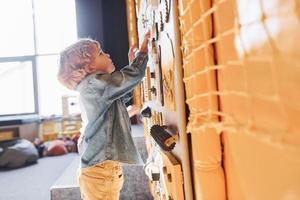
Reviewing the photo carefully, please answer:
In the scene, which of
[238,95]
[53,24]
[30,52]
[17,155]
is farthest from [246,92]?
[30,52]

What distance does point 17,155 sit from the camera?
376 cm

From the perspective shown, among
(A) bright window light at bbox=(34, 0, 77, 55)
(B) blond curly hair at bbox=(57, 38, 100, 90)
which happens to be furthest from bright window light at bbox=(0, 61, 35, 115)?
(B) blond curly hair at bbox=(57, 38, 100, 90)

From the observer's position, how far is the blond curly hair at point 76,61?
4.01ft

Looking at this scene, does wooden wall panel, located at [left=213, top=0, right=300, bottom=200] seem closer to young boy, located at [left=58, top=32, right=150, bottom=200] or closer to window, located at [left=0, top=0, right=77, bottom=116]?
young boy, located at [left=58, top=32, right=150, bottom=200]

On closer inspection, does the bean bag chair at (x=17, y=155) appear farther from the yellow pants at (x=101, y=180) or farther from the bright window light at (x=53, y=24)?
the yellow pants at (x=101, y=180)

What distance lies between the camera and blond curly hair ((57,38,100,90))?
1.22 m

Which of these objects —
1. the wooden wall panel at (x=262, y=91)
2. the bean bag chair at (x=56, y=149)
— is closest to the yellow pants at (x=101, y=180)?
the wooden wall panel at (x=262, y=91)

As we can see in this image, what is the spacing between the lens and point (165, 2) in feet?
2.17

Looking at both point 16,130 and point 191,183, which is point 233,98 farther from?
point 16,130

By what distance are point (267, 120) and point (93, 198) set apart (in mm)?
1085

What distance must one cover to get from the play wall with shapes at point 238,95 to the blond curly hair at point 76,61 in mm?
636

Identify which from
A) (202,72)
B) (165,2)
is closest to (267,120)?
(202,72)

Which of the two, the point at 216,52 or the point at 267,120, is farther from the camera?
the point at 216,52

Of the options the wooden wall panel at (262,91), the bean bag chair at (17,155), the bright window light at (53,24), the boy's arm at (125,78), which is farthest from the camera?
the bright window light at (53,24)
